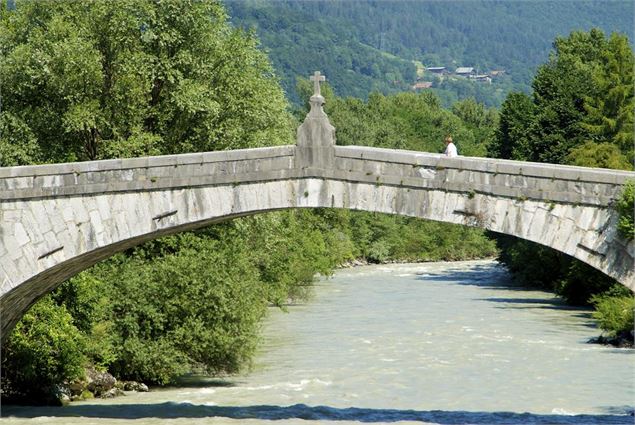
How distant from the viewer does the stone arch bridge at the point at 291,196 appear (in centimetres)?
2066

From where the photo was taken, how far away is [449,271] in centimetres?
7188

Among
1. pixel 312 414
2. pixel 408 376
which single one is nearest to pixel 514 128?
pixel 408 376

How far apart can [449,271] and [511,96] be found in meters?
9.71

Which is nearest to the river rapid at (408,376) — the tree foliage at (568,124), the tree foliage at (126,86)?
the tree foliage at (126,86)

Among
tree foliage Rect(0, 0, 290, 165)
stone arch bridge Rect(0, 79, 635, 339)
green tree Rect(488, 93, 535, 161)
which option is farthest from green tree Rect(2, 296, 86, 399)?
green tree Rect(488, 93, 535, 161)

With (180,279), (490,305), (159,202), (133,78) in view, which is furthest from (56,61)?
(490,305)

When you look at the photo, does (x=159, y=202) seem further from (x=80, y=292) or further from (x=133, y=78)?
(x=133, y=78)

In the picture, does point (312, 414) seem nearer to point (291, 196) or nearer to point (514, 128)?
point (291, 196)

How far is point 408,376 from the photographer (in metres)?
32.2

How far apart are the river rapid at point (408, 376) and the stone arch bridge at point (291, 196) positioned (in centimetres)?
448

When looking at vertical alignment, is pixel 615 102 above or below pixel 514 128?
above

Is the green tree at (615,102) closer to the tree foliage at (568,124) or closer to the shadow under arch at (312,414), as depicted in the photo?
the tree foliage at (568,124)

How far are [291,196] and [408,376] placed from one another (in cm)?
1091

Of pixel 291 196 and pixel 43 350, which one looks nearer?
pixel 291 196
